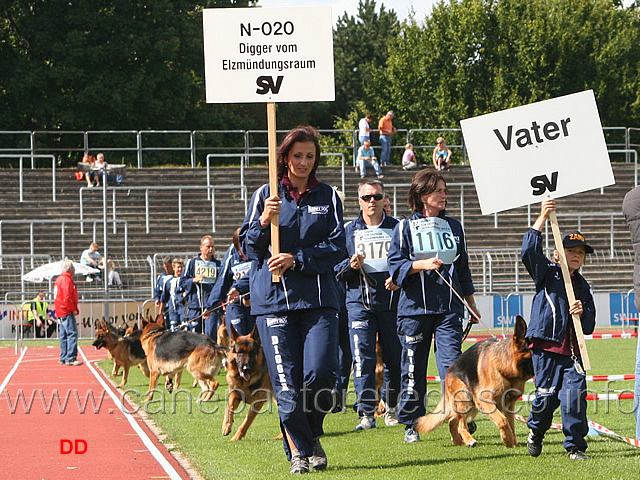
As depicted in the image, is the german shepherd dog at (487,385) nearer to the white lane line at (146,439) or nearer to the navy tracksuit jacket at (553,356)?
the navy tracksuit jacket at (553,356)

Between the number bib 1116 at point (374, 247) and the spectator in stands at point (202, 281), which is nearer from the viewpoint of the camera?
the number bib 1116 at point (374, 247)

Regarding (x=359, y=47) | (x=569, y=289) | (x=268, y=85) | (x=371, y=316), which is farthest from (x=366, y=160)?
(x=359, y=47)

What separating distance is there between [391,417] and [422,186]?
96.6 inches

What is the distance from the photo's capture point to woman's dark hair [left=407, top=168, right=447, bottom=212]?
8.69 meters

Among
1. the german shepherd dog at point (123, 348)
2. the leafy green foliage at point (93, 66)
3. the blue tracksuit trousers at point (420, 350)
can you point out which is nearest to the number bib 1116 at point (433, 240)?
the blue tracksuit trousers at point (420, 350)

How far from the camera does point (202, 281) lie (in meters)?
16.8

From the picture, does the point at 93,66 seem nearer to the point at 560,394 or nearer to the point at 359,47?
the point at 359,47

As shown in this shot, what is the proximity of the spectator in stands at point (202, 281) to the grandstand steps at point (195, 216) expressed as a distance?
1132 centimetres

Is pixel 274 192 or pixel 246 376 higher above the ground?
pixel 274 192

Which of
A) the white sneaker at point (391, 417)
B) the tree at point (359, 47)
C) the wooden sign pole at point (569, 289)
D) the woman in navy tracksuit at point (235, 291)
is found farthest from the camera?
the tree at point (359, 47)

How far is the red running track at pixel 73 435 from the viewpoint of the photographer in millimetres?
8086

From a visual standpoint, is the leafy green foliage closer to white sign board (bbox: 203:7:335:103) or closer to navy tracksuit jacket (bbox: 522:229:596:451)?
white sign board (bbox: 203:7:335:103)

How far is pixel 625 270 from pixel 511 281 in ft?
14.9

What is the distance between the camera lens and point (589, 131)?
26.4 ft
